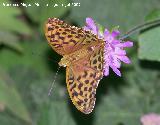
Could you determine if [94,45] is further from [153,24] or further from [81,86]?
[153,24]

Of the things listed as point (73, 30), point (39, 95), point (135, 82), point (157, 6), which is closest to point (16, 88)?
point (39, 95)

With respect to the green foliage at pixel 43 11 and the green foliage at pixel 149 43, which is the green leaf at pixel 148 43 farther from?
the green foliage at pixel 43 11

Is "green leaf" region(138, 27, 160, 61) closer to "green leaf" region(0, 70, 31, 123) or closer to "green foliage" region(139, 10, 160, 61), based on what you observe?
"green foliage" region(139, 10, 160, 61)

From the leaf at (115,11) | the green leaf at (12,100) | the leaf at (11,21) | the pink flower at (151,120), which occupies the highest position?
the leaf at (115,11)

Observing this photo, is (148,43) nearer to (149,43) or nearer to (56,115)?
(149,43)

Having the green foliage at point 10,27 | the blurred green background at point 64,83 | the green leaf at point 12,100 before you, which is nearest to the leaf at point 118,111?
the blurred green background at point 64,83

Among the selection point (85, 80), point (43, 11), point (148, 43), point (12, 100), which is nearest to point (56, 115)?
point (12, 100)

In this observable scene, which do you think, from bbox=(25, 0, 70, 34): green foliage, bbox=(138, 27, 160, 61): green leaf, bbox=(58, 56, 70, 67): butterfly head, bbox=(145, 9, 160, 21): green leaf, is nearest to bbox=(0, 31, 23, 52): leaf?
bbox=(25, 0, 70, 34): green foliage
